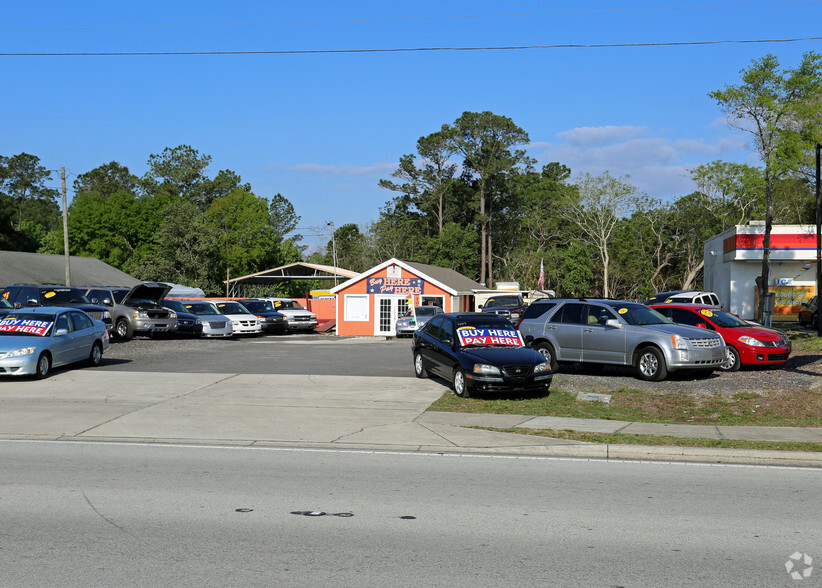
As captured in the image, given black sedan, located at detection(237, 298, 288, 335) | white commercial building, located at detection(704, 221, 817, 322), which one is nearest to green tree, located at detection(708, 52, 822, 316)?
white commercial building, located at detection(704, 221, 817, 322)

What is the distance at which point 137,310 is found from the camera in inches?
1192

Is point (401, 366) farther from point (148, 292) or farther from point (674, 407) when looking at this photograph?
point (148, 292)

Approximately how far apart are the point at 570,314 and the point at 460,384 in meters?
4.10

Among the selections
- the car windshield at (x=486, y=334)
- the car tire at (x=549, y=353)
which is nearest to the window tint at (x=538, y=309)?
the car tire at (x=549, y=353)

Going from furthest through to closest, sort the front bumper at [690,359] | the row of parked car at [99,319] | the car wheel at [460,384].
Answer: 1. the row of parked car at [99,319]
2. the front bumper at [690,359]
3. the car wheel at [460,384]

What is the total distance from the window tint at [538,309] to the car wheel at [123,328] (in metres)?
17.5

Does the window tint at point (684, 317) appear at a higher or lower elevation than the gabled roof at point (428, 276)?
lower

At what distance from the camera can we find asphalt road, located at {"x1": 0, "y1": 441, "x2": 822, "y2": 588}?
5570 millimetres

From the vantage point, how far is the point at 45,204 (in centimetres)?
11688

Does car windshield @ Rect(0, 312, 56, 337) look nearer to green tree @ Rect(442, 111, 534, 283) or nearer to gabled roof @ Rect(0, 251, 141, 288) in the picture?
gabled roof @ Rect(0, 251, 141, 288)

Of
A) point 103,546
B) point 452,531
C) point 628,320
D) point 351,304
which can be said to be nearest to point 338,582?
point 452,531

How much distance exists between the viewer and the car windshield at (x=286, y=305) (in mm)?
44469

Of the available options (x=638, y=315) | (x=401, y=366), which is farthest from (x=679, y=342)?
(x=401, y=366)

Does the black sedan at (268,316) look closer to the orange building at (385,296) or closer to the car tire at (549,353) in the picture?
the orange building at (385,296)
